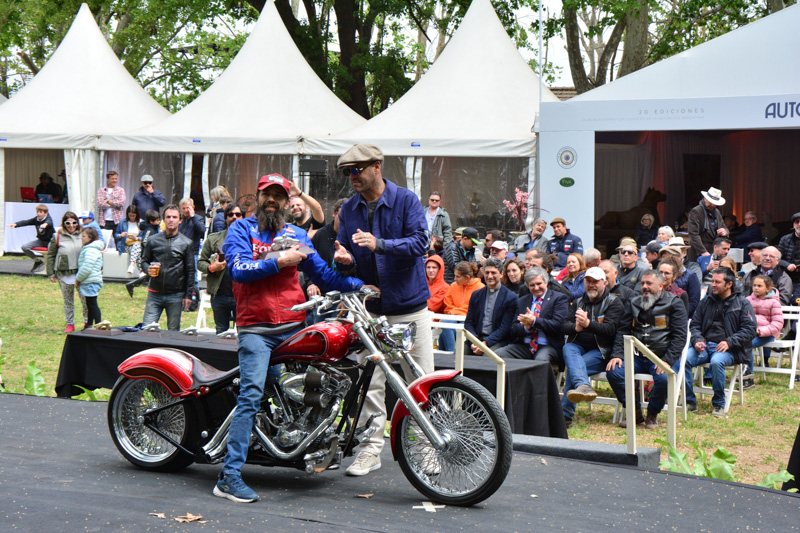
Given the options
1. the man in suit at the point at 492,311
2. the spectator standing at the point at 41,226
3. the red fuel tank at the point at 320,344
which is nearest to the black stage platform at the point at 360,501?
the red fuel tank at the point at 320,344

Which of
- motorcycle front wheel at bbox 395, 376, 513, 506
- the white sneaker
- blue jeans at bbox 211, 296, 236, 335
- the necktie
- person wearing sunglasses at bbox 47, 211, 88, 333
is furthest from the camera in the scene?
person wearing sunglasses at bbox 47, 211, 88, 333

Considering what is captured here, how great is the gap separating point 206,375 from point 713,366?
17.2 feet

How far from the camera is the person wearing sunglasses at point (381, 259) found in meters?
5.11

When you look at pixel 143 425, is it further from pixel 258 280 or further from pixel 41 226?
pixel 41 226

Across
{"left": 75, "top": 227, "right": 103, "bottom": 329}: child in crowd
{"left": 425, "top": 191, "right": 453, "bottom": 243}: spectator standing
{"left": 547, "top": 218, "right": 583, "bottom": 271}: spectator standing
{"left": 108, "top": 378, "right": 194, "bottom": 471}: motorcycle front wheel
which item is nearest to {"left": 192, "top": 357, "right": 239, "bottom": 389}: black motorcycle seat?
{"left": 108, "top": 378, "right": 194, "bottom": 471}: motorcycle front wheel

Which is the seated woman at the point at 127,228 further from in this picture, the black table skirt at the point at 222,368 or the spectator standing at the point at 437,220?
the black table skirt at the point at 222,368

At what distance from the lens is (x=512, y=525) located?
4.28 m

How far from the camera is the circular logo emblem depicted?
15188mm

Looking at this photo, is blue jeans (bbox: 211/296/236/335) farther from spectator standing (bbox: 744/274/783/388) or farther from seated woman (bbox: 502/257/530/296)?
spectator standing (bbox: 744/274/783/388)

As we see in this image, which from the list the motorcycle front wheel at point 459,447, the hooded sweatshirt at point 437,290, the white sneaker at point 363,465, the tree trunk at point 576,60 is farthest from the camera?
the tree trunk at point 576,60

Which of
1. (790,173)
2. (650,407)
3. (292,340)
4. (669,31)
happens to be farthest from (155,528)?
(669,31)

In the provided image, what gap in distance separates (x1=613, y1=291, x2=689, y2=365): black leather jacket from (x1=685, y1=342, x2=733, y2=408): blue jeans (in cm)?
70

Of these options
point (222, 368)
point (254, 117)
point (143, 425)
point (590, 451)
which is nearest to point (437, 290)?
point (222, 368)

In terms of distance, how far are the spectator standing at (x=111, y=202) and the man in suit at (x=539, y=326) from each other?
13306 millimetres
